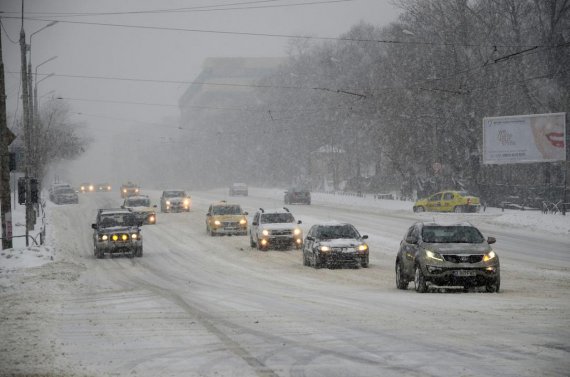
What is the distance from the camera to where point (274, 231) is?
114ft

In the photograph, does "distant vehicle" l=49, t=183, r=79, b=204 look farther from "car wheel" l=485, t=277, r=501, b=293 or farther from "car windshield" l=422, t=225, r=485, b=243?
→ "car wheel" l=485, t=277, r=501, b=293

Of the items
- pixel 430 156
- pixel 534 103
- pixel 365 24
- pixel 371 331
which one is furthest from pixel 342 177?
pixel 371 331

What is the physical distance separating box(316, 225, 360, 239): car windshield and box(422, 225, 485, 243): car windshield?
314 inches

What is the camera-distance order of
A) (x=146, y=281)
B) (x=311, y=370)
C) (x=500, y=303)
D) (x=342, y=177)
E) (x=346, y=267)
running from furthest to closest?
(x=342, y=177) → (x=346, y=267) → (x=146, y=281) → (x=500, y=303) → (x=311, y=370)

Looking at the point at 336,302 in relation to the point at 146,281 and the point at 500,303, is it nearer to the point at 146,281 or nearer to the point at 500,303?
the point at 500,303

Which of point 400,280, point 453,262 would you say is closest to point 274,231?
point 400,280

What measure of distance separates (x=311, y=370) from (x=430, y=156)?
208ft

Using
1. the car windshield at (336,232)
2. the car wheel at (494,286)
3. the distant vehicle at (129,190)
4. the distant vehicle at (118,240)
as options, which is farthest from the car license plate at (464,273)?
the distant vehicle at (129,190)

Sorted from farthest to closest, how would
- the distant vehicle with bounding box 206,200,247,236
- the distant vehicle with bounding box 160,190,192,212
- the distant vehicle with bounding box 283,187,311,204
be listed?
the distant vehicle with bounding box 283,187,311,204 < the distant vehicle with bounding box 160,190,192,212 < the distant vehicle with bounding box 206,200,247,236

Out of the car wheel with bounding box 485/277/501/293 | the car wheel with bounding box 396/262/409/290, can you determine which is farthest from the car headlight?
the car wheel with bounding box 396/262/409/290

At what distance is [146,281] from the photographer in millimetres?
23984

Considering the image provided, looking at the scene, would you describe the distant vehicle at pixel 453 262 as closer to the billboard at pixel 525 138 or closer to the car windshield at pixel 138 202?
the car windshield at pixel 138 202

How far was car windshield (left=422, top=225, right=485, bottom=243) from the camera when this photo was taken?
19.6 meters

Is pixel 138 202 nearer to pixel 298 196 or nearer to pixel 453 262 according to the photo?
pixel 298 196
